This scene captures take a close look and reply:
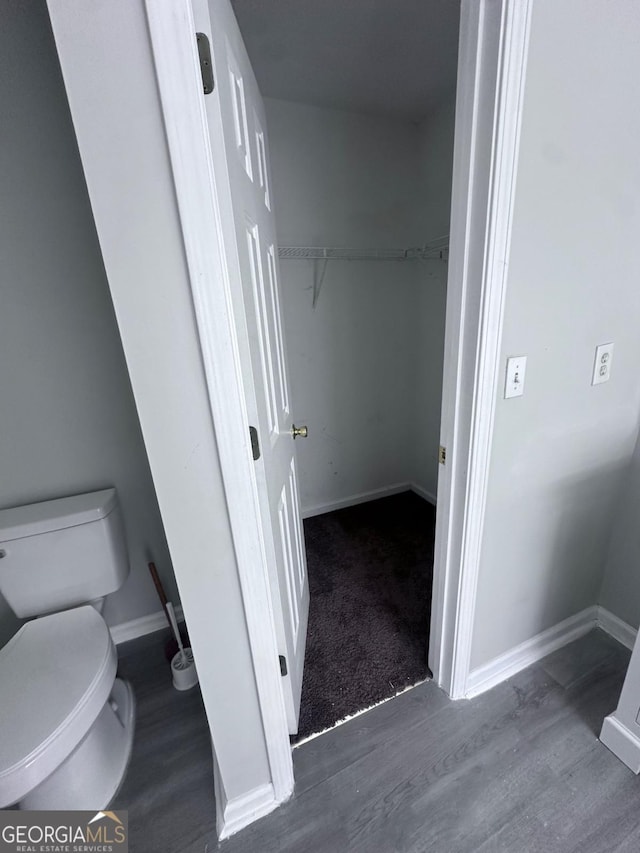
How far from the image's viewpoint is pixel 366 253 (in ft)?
6.95

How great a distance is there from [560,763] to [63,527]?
5.79ft

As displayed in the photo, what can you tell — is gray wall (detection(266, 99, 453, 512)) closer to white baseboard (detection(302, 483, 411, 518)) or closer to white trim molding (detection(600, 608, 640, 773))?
white baseboard (detection(302, 483, 411, 518))

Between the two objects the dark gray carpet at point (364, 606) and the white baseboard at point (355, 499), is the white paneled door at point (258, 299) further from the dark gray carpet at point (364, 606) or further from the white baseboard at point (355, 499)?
the white baseboard at point (355, 499)

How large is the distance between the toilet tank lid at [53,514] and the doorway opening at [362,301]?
0.94 meters

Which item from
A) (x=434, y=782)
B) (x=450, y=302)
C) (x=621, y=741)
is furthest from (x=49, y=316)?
(x=621, y=741)

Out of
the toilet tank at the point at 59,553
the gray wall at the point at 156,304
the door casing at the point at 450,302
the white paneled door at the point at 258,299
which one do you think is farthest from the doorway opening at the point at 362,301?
the toilet tank at the point at 59,553

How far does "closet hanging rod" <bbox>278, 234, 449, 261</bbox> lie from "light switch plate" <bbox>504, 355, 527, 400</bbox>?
4.23 feet

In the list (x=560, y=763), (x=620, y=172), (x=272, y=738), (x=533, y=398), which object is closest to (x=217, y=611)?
(x=272, y=738)

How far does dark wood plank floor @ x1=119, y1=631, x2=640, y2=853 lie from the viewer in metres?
0.98

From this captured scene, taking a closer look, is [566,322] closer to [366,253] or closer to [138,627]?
[366,253]

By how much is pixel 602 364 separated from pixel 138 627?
2.09m

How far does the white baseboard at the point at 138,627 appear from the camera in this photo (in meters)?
1.59

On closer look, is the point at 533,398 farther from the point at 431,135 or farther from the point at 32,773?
the point at 431,135

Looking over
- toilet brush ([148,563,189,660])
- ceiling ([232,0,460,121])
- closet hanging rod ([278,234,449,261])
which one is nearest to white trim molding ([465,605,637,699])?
toilet brush ([148,563,189,660])
